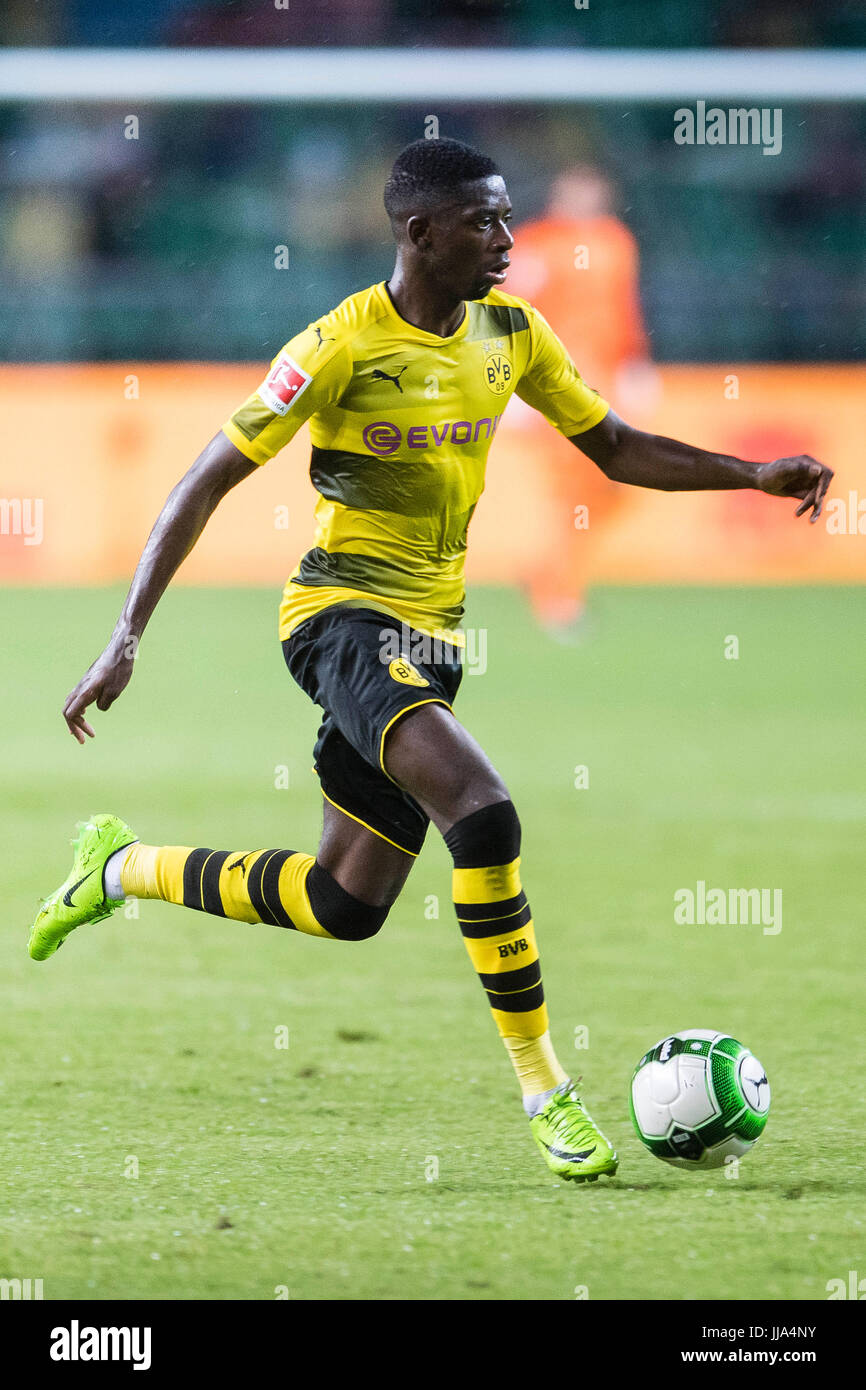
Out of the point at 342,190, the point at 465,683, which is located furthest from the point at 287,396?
the point at 342,190

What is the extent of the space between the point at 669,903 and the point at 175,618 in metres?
7.27

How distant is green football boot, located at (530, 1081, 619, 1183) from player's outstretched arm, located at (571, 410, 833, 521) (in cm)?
140

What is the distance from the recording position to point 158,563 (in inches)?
152

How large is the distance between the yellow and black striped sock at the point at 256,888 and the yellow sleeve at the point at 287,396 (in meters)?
1.00

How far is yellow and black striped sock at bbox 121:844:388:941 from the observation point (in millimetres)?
4305

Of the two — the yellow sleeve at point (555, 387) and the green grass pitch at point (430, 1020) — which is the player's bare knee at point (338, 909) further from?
the yellow sleeve at point (555, 387)

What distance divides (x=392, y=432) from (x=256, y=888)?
1.14m

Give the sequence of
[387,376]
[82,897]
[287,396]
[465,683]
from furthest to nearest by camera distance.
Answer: [465,683] < [82,897] < [387,376] < [287,396]

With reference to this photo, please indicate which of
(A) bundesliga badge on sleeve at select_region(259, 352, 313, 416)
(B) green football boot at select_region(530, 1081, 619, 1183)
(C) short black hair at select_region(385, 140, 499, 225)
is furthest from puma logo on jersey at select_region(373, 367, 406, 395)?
(B) green football boot at select_region(530, 1081, 619, 1183)

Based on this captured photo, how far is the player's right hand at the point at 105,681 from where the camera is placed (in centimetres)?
374

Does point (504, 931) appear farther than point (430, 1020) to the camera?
No

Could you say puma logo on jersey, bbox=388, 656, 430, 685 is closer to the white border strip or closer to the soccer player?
the soccer player

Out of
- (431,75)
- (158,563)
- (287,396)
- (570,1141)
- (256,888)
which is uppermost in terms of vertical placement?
(431,75)

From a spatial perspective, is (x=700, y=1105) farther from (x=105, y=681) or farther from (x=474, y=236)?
(x=474, y=236)
